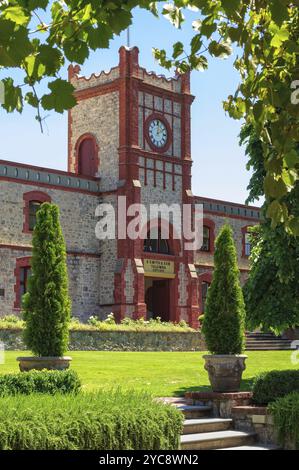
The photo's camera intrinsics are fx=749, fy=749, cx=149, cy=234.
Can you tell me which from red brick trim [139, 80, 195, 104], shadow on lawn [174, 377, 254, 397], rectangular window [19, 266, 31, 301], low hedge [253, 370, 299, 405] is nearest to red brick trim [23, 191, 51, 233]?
rectangular window [19, 266, 31, 301]

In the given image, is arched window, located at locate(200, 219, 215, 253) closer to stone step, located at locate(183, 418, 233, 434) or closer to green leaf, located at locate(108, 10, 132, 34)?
stone step, located at locate(183, 418, 233, 434)

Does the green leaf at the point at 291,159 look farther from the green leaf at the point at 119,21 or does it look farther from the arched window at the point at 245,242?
the arched window at the point at 245,242

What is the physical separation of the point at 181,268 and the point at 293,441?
26559mm

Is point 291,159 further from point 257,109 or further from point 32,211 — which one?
point 32,211

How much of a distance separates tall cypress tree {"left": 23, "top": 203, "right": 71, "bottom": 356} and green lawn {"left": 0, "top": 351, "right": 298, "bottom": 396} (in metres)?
1.20

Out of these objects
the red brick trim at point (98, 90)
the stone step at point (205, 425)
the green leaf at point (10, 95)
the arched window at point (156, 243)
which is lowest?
the stone step at point (205, 425)

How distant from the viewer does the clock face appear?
3656 centimetres

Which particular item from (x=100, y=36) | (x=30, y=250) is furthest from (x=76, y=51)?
(x=30, y=250)

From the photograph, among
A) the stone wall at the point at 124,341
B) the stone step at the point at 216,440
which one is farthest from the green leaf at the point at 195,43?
the stone wall at the point at 124,341

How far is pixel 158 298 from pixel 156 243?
3047 millimetres

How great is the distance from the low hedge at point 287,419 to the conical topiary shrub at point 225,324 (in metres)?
2.01

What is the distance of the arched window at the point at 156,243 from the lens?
36625 millimetres

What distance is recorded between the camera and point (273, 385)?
12.6 meters
